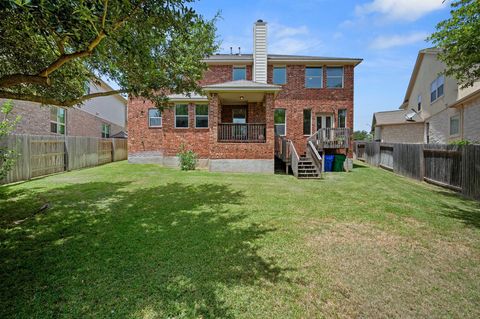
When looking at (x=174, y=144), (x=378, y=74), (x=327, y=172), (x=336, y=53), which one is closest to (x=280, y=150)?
(x=327, y=172)

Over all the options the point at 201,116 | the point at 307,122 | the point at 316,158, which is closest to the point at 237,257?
the point at 316,158

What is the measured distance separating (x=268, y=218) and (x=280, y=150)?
9.25m

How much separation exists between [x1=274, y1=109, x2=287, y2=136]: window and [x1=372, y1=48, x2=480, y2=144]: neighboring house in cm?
802

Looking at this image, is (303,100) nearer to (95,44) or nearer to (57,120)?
(95,44)

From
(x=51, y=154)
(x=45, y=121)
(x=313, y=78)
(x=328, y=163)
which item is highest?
(x=313, y=78)

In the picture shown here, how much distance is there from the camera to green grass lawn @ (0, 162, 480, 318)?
2.71 meters

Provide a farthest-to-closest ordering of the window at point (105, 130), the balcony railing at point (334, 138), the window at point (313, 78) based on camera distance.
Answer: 1. the window at point (105, 130)
2. the window at point (313, 78)
3. the balcony railing at point (334, 138)

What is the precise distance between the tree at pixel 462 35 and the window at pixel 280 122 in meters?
8.96

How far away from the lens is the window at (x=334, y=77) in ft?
51.9

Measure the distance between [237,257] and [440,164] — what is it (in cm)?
1019

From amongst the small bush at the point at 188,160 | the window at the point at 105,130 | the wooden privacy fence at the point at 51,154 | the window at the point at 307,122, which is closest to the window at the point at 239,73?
the window at the point at 307,122

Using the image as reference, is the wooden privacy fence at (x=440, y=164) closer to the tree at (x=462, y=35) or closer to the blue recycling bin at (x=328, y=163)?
the tree at (x=462, y=35)

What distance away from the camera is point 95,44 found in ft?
11.4

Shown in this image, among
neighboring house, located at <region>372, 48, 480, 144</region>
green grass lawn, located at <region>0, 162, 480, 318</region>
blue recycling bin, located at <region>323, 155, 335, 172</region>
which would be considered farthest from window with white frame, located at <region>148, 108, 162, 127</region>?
neighboring house, located at <region>372, 48, 480, 144</region>
